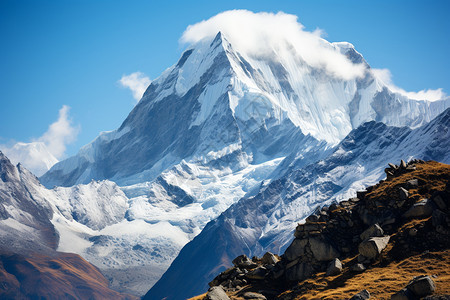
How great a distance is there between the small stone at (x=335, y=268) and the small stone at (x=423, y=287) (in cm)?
1101

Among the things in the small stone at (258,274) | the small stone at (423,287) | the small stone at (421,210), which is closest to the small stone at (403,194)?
the small stone at (421,210)

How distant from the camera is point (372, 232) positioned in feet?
172

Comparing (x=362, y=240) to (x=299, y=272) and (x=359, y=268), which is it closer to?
(x=359, y=268)

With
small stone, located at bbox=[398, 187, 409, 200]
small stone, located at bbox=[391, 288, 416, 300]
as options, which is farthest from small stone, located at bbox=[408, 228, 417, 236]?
small stone, located at bbox=[391, 288, 416, 300]

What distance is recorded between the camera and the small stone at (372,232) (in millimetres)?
51969

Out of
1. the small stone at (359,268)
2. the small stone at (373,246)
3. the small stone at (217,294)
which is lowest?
the small stone at (217,294)

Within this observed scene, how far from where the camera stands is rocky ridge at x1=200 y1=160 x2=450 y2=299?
4875 cm

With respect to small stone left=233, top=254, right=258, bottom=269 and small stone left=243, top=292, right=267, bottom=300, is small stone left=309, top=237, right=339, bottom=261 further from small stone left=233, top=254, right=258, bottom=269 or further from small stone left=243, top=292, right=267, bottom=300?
small stone left=233, top=254, right=258, bottom=269

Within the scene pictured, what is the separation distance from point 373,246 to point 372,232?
2.63 m

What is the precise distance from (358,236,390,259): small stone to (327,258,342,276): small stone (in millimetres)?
2124

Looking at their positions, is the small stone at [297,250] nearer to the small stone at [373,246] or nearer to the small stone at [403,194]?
the small stone at [373,246]

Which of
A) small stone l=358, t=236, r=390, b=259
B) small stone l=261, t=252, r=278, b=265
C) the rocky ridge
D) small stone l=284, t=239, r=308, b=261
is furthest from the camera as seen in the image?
small stone l=261, t=252, r=278, b=265

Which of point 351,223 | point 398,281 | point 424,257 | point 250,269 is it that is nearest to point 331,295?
point 398,281

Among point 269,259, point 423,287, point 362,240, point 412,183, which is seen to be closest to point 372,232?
point 362,240
